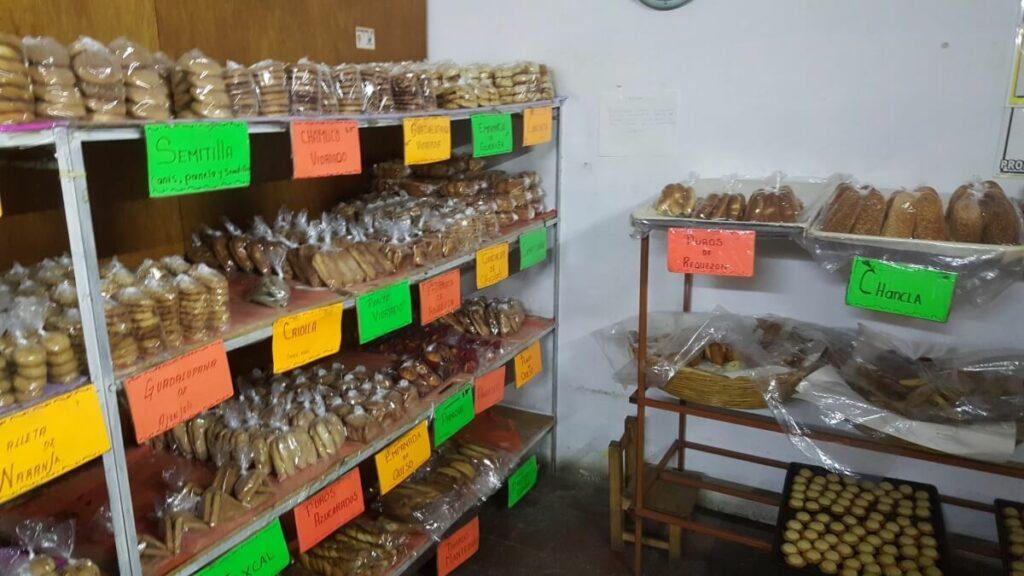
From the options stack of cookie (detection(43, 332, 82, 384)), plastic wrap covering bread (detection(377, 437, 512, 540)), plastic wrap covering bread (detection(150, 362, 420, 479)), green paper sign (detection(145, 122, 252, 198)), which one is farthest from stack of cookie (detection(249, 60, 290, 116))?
plastic wrap covering bread (detection(377, 437, 512, 540))

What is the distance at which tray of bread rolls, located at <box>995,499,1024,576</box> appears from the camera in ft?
5.79

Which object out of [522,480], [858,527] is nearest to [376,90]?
[522,480]

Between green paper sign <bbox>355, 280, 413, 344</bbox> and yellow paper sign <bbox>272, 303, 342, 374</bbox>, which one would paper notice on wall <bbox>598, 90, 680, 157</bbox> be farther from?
yellow paper sign <bbox>272, 303, 342, 374</bbox>

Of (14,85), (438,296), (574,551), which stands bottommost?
(574,551)

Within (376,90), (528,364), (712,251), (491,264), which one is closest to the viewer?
(376,90)

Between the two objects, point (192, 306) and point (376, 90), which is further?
point (376, 90)

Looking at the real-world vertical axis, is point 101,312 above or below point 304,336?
above

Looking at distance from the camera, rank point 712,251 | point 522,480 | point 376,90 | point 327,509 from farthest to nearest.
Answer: point 522,480 → point 712,251 → point 376,90 → point 327,509

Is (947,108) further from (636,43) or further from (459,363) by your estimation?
(459,363)

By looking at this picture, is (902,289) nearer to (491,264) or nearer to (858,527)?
(858,527)

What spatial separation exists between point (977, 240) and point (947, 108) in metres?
0.60

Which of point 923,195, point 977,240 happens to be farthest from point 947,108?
point 977,240

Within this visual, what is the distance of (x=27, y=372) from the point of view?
42.2 inches

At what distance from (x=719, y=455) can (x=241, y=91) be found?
81.8 inches
